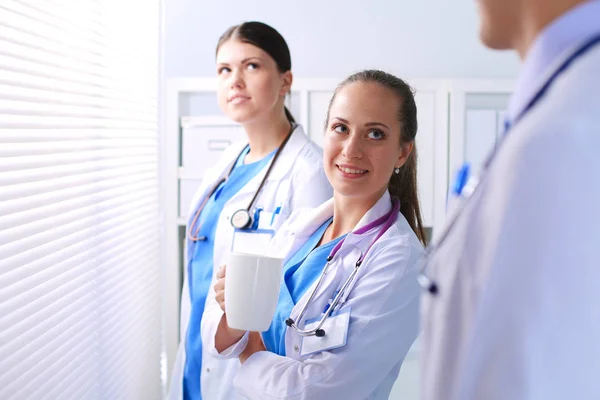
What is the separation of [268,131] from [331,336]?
92cm

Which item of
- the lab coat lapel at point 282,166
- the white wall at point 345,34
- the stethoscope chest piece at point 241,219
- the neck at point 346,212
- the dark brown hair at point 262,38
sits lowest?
the stethoscope chest piece at point 241,219

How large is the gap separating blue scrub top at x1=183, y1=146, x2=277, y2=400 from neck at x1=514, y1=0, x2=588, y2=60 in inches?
54.4

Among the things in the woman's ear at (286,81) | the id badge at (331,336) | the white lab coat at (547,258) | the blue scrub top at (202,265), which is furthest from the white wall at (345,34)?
the white lab coat at (547,258)

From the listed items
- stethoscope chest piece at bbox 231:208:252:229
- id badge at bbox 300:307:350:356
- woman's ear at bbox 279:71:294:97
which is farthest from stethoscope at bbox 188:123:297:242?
id badge at bbox 300:307:350:356

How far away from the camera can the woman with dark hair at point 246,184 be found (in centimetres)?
176

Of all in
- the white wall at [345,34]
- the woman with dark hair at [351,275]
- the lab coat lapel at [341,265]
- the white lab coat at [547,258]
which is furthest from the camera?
the white wall at [345,34]

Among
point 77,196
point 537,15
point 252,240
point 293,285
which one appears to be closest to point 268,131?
point 252,240

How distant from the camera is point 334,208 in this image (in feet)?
4.78

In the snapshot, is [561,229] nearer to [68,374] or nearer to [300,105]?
[68,374]

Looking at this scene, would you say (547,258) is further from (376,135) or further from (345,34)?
(345,34)

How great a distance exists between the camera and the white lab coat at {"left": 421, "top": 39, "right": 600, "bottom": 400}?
0.47 metres

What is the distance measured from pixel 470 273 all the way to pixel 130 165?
1863mm

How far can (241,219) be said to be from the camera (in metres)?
1.77

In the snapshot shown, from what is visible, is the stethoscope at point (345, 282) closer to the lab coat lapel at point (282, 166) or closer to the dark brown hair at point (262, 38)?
the lab coat lapel at point (282, 166)
